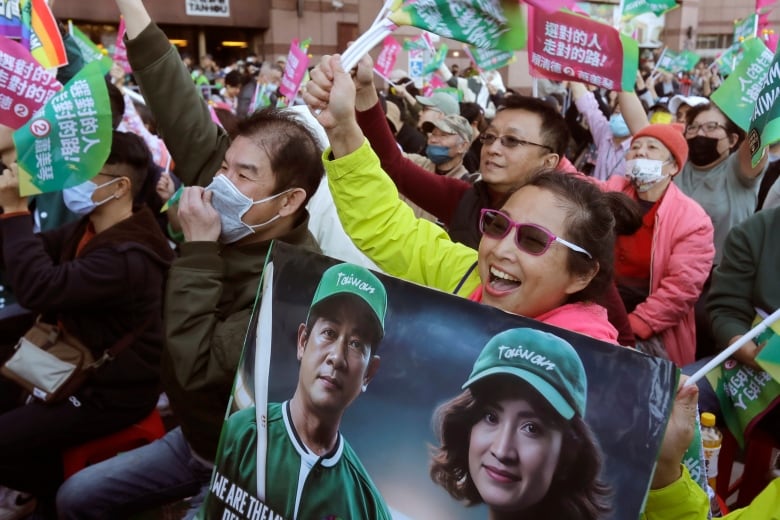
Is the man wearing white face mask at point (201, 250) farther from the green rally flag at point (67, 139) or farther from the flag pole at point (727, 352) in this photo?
the flag pole at point (727, 352)

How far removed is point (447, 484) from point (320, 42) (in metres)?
22.6

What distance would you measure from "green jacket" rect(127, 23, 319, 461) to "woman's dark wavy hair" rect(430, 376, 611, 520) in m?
0.82

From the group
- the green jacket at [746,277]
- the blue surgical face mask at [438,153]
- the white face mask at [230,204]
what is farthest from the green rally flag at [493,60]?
the white face mask at [230,204]

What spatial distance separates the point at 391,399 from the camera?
133cm

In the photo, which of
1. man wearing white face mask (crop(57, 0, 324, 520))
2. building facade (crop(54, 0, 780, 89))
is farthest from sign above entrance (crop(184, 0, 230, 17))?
man wearing white face mask (crop(57, 0, 324, 520))

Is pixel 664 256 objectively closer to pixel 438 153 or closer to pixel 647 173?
pixel 647 173

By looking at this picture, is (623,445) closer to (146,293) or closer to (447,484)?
(447,484)

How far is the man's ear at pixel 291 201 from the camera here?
217cm

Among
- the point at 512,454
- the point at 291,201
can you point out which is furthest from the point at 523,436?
the point at 291,201

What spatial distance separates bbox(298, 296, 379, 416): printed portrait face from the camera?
1391mm

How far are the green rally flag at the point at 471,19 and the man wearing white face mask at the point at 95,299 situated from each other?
1.31m

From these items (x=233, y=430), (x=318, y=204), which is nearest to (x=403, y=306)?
(x=233, y=430)

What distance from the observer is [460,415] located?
1.24 metres

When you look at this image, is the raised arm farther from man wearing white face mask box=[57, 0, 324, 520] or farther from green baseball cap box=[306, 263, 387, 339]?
green baseball cap box=[306, 263, 387, 339]
